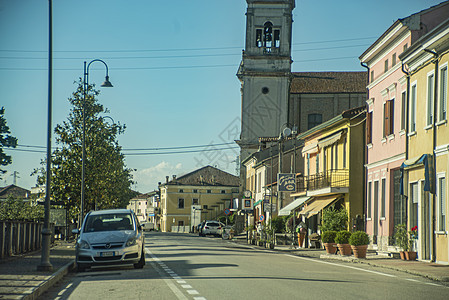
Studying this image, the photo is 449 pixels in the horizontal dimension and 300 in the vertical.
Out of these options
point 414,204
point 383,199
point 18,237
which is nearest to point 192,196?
point 383,199

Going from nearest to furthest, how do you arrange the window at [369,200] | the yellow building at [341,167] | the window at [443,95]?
1. the window at [443,95]
2. the window at [369,200]
3. the yellow building at [341,167]

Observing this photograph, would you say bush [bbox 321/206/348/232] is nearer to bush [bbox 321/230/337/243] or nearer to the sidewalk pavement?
bush [bbox 321/230/337/243]

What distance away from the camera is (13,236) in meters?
24.7

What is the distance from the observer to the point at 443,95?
2316cm

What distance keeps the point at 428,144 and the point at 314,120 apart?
52.8 m

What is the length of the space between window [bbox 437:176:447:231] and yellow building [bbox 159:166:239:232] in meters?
100

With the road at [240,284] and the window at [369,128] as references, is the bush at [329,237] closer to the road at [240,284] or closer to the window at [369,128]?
the window at [369,128]

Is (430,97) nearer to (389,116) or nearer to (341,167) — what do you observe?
(389,116)

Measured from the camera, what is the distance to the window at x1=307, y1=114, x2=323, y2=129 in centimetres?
7675

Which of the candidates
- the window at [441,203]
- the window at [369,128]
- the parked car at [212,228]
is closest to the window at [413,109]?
the window at [441,203]

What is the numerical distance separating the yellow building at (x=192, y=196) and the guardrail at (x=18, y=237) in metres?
92.8

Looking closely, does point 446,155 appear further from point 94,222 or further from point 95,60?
point 95,60

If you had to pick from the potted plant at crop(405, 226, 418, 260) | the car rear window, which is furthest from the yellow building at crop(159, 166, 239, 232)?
the car rear window

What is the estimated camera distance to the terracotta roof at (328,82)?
78062 millimetres
